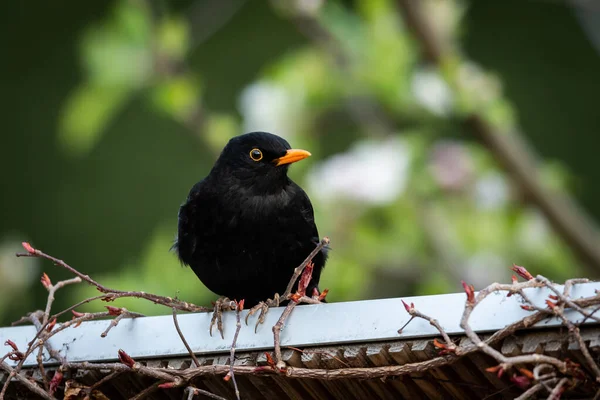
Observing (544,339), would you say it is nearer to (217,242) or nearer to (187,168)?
(217,242)

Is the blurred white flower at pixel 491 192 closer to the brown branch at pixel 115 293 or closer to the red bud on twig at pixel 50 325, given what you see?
the brown branch at pixel 115 293

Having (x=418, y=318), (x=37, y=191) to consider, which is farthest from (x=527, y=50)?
(x=418, y=318)

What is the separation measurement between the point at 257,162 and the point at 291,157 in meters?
0.10

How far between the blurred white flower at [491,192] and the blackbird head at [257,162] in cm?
142

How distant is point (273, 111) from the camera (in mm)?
3875

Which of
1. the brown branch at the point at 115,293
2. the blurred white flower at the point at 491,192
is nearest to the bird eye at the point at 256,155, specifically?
the brown branch at the point at 115,293

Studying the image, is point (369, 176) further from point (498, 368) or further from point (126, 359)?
point (498, 368)

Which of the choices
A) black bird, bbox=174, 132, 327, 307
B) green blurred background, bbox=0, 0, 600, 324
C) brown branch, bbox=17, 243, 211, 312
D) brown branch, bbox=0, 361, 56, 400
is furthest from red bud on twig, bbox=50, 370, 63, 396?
green blurred background, bbox=0, 0, 600, 324

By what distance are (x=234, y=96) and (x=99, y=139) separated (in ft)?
3.41

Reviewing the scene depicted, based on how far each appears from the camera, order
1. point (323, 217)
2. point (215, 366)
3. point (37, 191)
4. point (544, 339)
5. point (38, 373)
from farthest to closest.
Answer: point (37, 191) < point (323, 217) < point (38, 373) < point (215, 366) < point (544, 339)

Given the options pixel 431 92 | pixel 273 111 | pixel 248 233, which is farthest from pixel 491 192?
pixel 248 233

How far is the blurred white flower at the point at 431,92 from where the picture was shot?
3.67 metres

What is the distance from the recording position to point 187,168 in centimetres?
605

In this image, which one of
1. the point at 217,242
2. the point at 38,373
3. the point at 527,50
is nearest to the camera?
the point at 38,373
